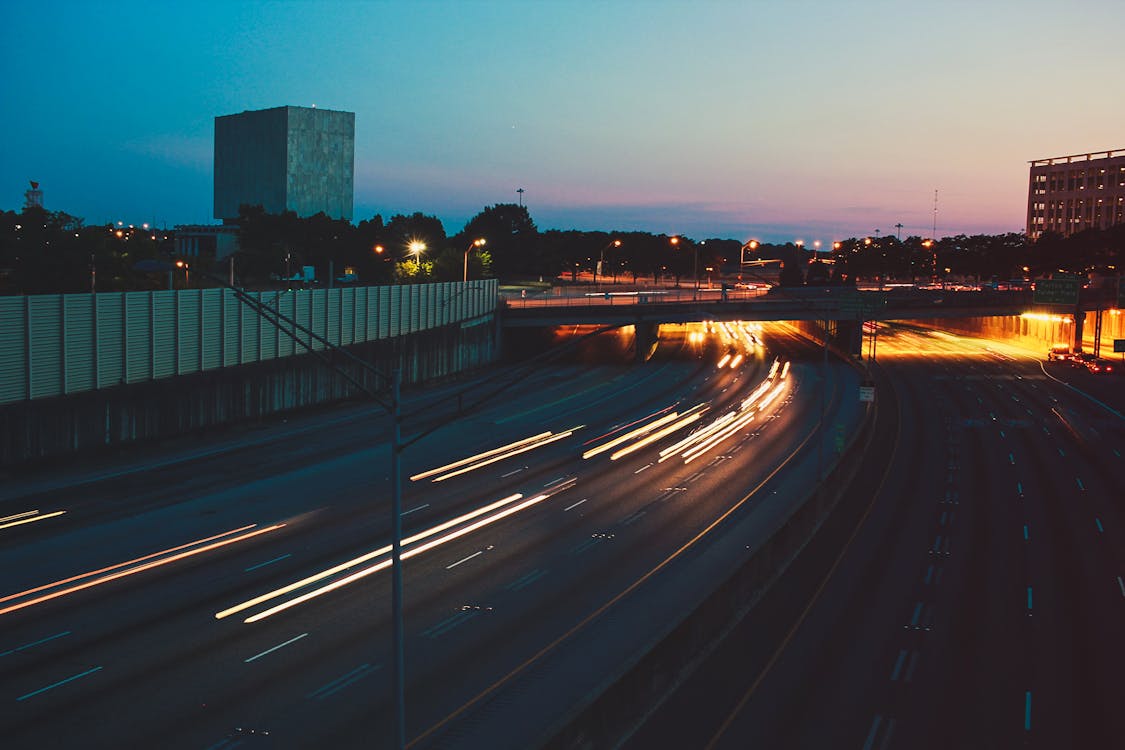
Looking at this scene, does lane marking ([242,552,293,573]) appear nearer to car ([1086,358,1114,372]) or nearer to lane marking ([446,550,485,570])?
lane marking ([446,550,485,570])

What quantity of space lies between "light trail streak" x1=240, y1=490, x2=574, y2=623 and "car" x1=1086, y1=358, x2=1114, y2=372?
3038 inches

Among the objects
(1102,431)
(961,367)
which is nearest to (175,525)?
(1102,431)

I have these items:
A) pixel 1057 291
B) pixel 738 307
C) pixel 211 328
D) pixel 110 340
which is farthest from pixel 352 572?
pixel 1057 291

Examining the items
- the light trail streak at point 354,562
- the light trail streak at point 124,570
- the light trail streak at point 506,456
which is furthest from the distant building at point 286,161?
the light trail streak at point 124,570

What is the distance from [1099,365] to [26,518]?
9503 centimetres

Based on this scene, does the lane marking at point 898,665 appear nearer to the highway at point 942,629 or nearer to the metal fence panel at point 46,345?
the highway at point 942,629

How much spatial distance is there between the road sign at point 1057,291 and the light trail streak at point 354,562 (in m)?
72.3

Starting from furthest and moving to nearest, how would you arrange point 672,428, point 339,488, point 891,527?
point 672,428, point 339,488, point 891,527

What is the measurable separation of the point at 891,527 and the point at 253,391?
1268 inches

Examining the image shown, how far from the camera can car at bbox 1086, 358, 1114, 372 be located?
3822 inches

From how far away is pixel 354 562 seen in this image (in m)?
29.9

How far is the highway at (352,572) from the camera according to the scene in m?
19.7

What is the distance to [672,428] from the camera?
193ft

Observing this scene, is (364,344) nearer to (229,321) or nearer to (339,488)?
(229,321)
